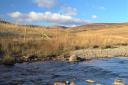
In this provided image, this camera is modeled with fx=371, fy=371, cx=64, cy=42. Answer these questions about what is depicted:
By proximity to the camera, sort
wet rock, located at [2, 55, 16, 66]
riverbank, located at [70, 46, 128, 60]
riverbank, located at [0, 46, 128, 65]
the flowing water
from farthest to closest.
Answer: riverbank, located at [70, 46, 128, 60] < riverbank, located at [0, 46, 128, 65] < wet rock, located at [2, 55, 16, 66] < the flowing water

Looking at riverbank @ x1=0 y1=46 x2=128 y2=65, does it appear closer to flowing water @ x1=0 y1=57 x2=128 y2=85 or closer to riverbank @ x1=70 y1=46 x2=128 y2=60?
riverbank @ x1=70 y1=46 x2=128 y2=60

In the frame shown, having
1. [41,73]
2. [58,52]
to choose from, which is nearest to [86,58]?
[58,52]

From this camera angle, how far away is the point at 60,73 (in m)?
17.0

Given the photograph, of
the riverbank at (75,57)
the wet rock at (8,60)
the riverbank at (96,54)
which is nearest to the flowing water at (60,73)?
the wet rock at (8,60)

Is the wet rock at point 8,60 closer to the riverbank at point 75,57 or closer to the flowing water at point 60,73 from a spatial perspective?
the riverbank at point 75,57

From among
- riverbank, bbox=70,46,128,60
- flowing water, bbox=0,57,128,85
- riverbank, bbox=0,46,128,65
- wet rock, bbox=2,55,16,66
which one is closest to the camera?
flowing water, bbox=0,57,128,85

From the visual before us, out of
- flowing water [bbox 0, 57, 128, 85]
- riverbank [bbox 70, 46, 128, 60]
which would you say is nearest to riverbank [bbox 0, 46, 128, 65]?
riverbank [bbox 70, 46, 128, 60]

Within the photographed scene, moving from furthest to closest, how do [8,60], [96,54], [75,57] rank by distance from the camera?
[96,54] < [75,57] < [8,60]

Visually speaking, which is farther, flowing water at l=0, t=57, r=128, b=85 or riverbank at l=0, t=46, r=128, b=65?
riverbank at l=0, t=46, r=128, b=65

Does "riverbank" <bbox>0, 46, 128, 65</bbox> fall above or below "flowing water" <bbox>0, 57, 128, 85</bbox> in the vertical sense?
above

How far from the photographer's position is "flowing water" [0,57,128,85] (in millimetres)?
14729

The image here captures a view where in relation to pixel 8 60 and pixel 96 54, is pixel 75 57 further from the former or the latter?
pixel 8 60

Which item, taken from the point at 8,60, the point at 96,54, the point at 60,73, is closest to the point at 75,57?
the point at 96,54

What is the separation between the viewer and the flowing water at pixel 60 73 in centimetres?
1473
